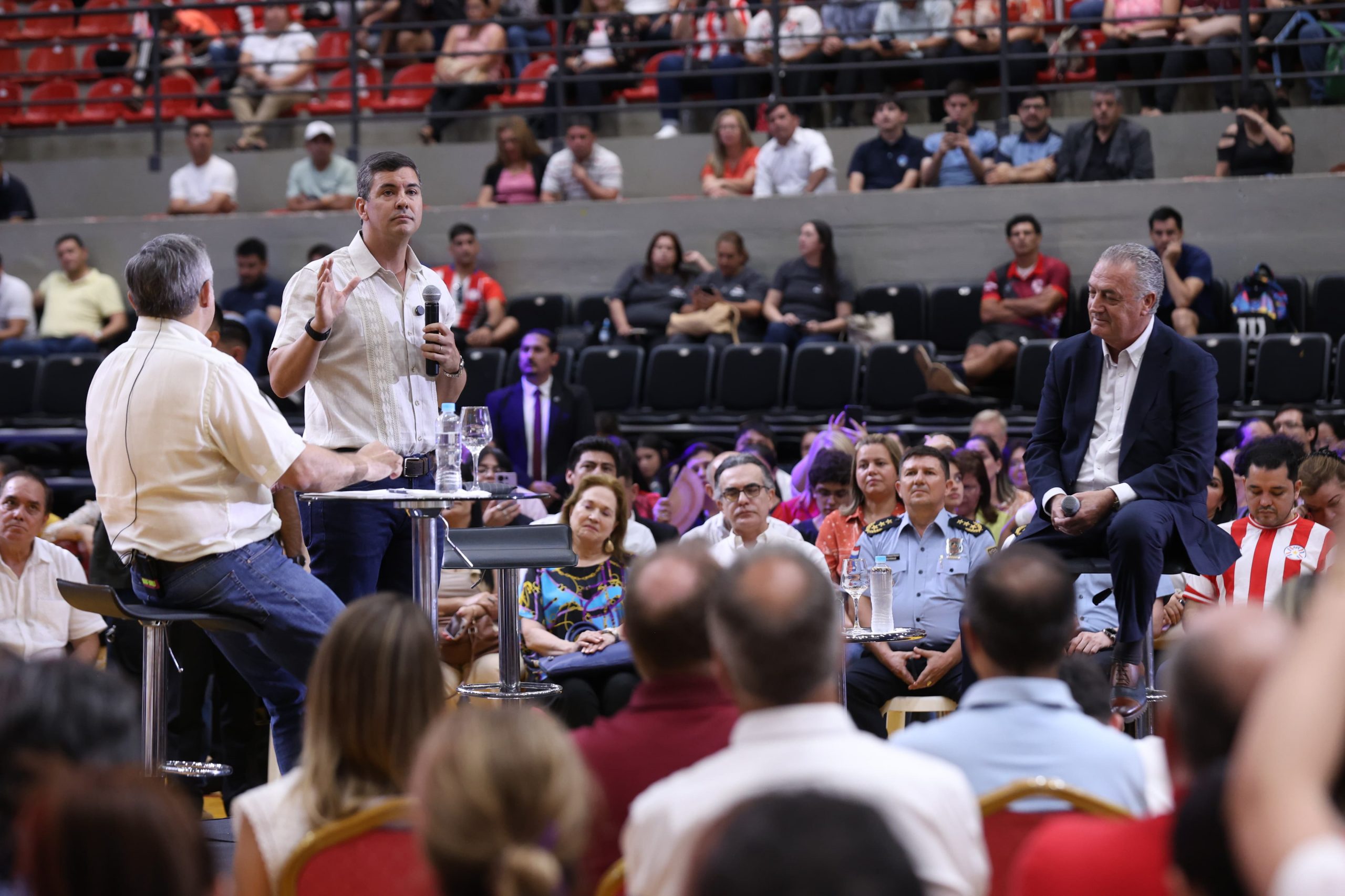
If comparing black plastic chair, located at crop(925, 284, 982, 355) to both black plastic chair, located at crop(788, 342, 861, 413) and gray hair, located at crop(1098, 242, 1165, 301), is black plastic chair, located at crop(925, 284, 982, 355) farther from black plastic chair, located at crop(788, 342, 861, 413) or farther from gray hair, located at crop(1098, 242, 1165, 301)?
Answer: gray hair, located at crop(1098, 242, 1165, 301)

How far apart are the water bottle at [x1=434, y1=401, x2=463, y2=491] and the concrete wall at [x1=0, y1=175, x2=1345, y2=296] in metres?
6.00

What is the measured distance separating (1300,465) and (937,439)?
5.62 feet

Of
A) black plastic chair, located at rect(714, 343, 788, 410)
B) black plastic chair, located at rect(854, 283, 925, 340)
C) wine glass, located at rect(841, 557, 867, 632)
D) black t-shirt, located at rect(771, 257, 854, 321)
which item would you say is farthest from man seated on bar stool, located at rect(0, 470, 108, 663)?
black plastic chair, located at rect(854, 283, 925, 340)

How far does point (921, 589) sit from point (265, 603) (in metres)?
2.36

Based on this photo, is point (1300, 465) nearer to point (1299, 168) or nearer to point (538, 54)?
point (1299, 168)

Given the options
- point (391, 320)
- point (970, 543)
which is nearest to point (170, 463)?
point (391, 320)

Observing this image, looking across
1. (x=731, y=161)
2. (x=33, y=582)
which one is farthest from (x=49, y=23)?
(x=33, y=582)

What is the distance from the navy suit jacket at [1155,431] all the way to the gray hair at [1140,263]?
0.13 metres

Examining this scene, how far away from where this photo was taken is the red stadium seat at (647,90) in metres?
10.1

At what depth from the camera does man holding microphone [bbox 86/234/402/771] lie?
3123mm

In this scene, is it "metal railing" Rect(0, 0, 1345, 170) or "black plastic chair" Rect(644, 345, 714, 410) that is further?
"metal railing" Rect(0, 0, 1345, 170)

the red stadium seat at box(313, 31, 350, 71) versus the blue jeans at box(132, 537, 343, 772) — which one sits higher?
the red stadium seat at box(313, 31, 350, 71)

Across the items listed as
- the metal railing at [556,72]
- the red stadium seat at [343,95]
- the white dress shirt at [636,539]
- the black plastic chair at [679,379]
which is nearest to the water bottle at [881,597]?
the white dress shirt at [636,539]

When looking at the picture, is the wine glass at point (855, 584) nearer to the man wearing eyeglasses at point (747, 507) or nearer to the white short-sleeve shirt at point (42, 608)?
the man wearing eyeglasses at point (747, 507)
